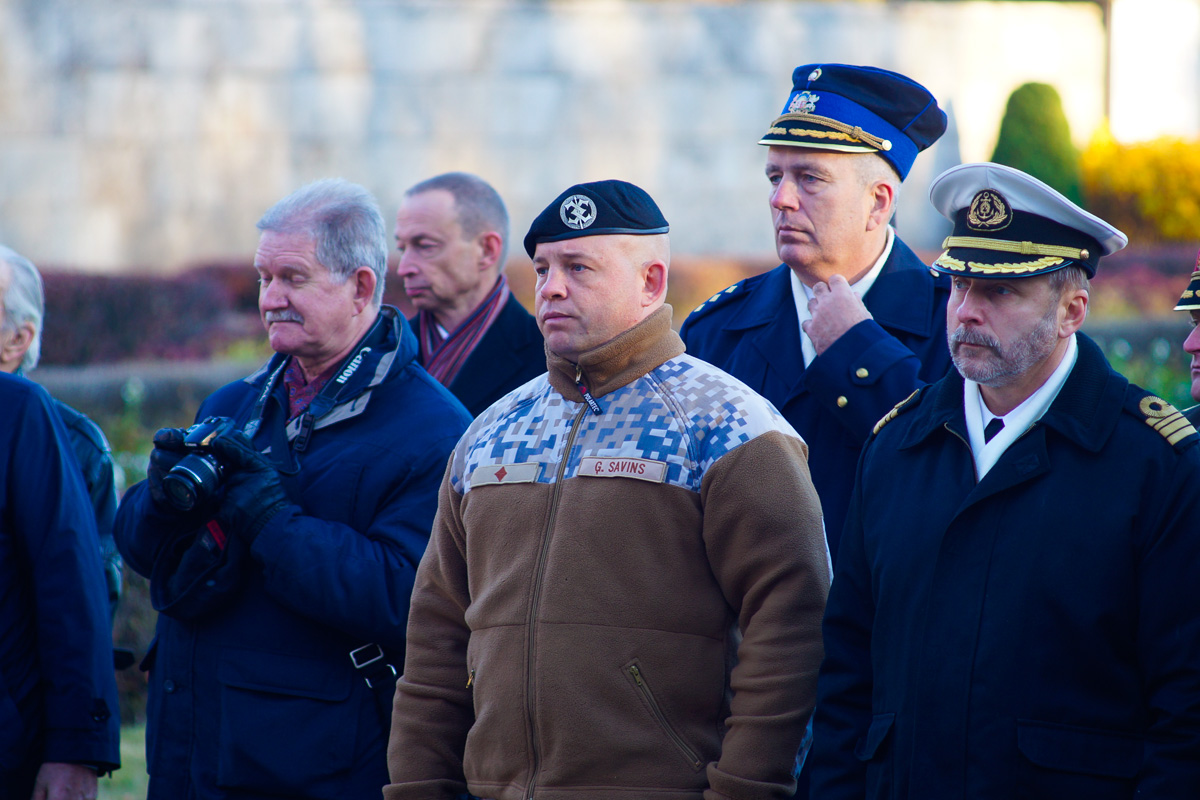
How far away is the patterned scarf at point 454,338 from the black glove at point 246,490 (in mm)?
1640

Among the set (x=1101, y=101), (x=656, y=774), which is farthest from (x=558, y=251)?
(x=1101, y=101)

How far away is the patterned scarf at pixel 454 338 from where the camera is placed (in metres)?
5.18

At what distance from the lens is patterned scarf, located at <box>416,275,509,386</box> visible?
5.18m

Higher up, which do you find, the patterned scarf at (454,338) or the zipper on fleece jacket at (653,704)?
the patterned scarf at (454,338)

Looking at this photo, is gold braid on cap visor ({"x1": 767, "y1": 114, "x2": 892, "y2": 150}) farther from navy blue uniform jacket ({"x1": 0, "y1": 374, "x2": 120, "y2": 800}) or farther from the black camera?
navy blue uniform jacket ({"x1": 0, "y1": 374, "x2": 120, "y2": 800})

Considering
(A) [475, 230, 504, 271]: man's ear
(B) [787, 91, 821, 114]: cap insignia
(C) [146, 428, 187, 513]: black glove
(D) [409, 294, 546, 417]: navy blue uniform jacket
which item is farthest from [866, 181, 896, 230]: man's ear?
(A) [475, 230, 504, 271]: man's ear

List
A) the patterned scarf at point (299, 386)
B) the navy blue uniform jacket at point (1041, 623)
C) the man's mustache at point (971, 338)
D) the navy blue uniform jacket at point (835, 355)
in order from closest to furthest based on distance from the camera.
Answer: the navy blue uniform jacket at point (1041, 623) < the man's mustache at point (971, 338) < the navy blue uniform jacket at point (835, 355) < the patterned scarf at point (299, 386)

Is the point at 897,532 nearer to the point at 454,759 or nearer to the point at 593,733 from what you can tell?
the point at 593,733

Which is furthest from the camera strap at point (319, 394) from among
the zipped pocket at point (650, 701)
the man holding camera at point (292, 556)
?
the zipped pocket at point (650, 701)

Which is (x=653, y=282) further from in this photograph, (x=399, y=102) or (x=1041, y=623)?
(x=399, y=102)

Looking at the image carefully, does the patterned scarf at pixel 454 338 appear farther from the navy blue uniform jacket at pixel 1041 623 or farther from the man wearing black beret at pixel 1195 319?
the navy blue uniform jacket at pixel 1041 623

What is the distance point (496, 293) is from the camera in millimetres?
5406

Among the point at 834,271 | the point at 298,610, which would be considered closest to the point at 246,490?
the point at 298,610

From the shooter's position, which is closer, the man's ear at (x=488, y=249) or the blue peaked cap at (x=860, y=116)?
the blue peaked cap at (x=860, y=116)
